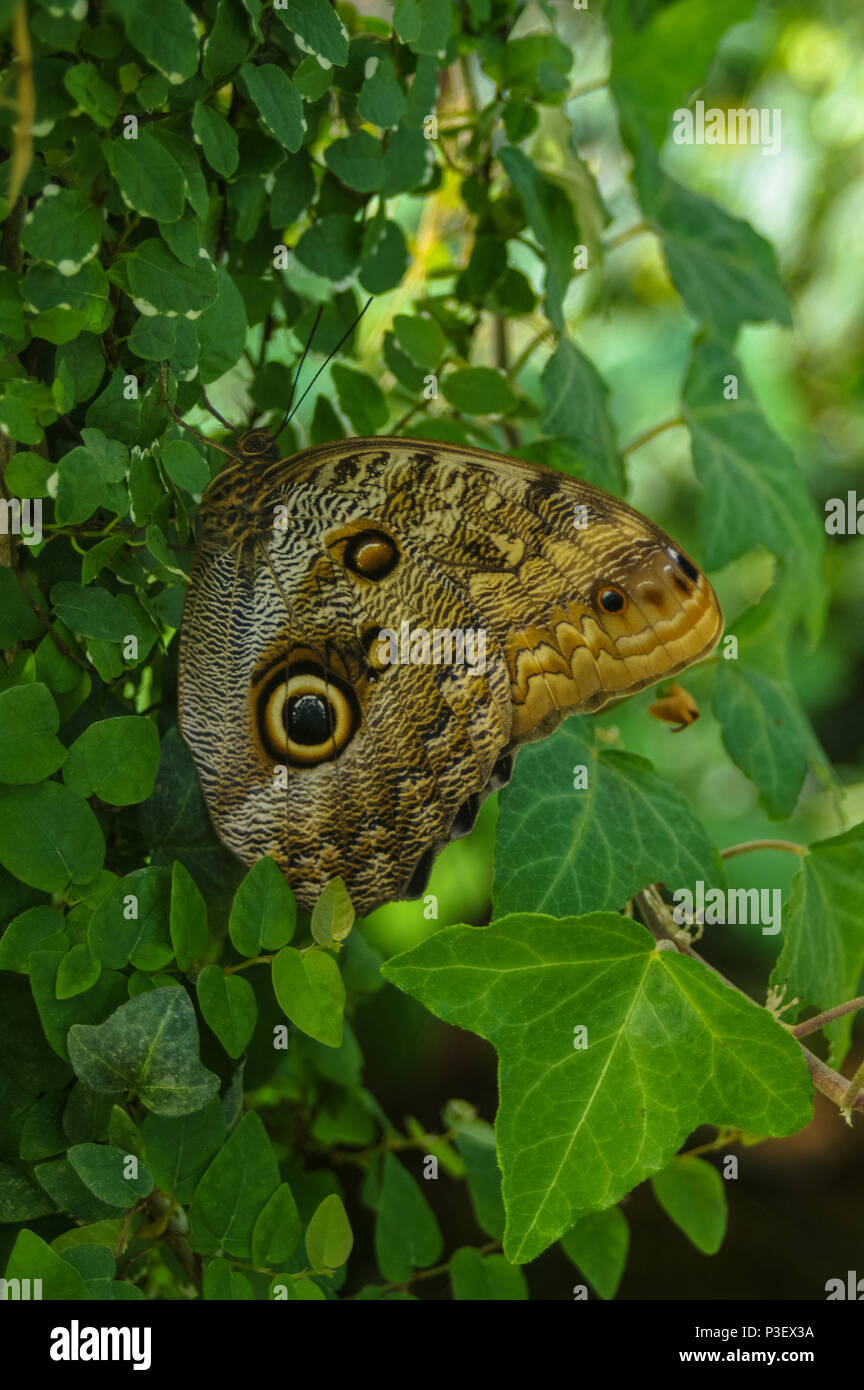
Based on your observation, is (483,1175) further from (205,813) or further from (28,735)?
(28,735)

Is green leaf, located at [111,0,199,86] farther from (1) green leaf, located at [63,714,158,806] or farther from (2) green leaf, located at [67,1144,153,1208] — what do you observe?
(2) green leaf, located at [67,1144,153,1208]

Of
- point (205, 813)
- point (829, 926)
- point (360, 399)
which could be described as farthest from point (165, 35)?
point (829, 926)

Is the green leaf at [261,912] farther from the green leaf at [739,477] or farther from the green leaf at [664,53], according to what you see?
the green leaf at [664,53]

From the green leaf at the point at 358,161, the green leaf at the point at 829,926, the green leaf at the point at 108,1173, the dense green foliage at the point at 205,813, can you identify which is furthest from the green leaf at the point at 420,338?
the green leaf at the point at 108,1173

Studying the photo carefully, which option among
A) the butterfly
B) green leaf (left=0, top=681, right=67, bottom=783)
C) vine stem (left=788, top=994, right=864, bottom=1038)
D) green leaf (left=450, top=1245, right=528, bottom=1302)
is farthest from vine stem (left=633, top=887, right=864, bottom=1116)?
green leaf (left=0, top=681, right=67, bottom=783)

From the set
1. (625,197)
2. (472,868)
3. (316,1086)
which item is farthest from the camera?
(472,868)

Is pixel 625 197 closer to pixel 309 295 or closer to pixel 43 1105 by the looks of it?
pixel 309 295
